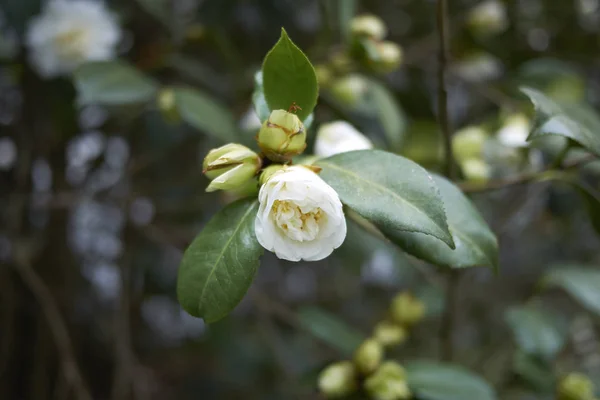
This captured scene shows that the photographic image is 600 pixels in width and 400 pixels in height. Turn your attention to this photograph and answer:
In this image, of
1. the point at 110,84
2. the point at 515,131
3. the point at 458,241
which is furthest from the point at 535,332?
the point at 110,84

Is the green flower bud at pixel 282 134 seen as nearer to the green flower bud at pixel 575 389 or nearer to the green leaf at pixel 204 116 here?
the green leaf at pixel 204 116

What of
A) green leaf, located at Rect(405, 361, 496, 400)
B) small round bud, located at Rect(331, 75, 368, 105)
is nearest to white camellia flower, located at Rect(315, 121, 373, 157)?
small round bud, located at Rect(331, 75, 368, 105)

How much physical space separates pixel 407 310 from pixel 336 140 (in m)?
0.46

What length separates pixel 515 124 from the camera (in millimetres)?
952

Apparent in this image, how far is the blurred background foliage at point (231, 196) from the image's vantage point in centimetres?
100

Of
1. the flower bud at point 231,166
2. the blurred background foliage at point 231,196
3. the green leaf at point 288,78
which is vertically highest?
the green leaf at point 288,78

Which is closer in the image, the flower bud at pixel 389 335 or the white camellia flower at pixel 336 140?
the white camellia flower at pixel 336 140

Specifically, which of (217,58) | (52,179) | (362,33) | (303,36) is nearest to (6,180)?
(52,179)

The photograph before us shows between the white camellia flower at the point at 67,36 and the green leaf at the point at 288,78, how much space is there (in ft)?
2.39

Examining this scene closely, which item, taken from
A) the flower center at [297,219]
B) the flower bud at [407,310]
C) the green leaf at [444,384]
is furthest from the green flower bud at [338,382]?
the flower center at [297,219]

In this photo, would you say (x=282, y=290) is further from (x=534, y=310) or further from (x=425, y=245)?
(x=425, y=245)

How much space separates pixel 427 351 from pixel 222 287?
4.51 ft

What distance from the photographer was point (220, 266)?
499mm

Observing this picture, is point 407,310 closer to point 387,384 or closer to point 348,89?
point 387,384
